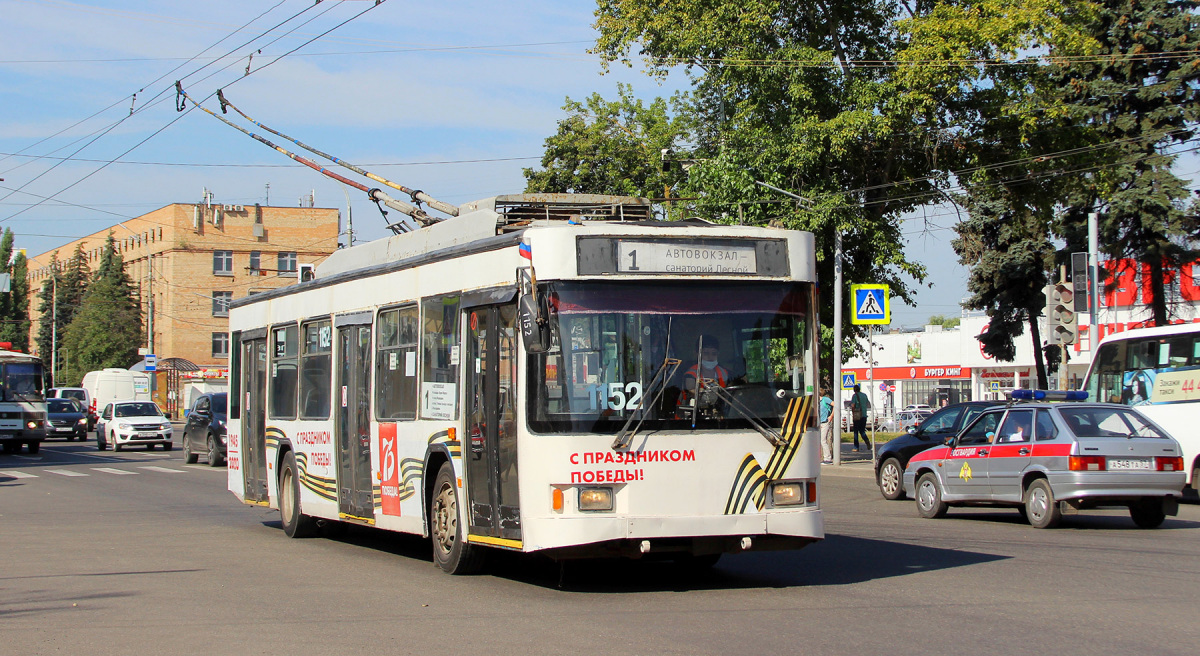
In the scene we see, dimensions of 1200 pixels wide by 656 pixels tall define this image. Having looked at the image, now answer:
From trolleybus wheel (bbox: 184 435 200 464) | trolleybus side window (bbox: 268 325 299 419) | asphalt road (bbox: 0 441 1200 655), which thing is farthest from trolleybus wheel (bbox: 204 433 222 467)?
trolleybus side window (bbox: 268 325 299 419)

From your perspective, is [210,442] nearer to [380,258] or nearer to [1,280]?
[380,258]

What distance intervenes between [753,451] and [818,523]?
783 mm

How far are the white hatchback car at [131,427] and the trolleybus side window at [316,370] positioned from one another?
2910 centimetres

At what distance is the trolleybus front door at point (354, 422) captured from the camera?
13000 mm

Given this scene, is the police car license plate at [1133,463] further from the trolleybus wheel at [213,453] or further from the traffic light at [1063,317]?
the trolleybus wheel at [213,453]

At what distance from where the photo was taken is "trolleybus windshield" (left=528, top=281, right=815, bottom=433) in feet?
31.5

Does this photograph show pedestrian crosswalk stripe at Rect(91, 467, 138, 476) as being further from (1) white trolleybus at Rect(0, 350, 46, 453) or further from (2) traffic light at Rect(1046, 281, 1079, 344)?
(2) traffic light at Rect(1046, 281, 1079, 344)

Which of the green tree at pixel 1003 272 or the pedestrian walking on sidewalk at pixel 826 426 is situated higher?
the green tree at pixel 1003 272

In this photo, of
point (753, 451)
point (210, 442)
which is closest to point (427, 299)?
point (753, 451)

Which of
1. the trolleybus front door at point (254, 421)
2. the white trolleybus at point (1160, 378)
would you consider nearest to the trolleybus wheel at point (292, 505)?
the trolleybus front door at point (254, 421)

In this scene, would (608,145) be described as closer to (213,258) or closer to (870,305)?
(870,305)

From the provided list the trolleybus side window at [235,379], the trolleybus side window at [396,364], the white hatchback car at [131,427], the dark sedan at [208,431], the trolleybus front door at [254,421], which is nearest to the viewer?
the trolleybus side window at [396,364]

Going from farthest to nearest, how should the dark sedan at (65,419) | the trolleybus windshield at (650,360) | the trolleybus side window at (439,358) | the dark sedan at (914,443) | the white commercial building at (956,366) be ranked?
the white commercial building at (956,366), the dark sedan at (65,419), the dark sedan at (914,443), the trolleybus side window at (439,358), the trolleybus windshield at (650,360)

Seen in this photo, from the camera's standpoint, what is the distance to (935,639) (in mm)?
7762
